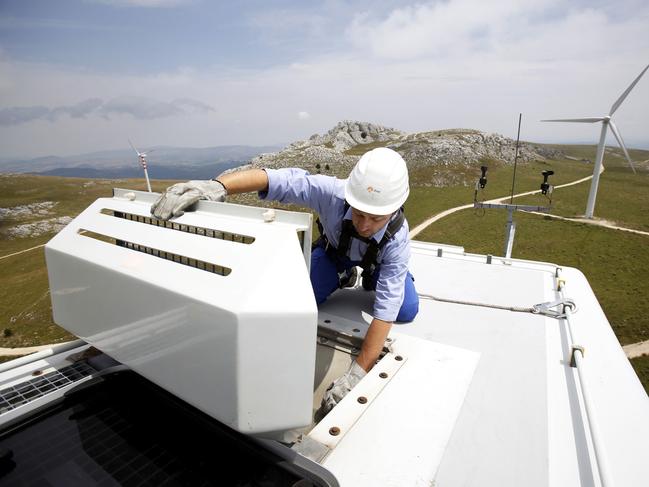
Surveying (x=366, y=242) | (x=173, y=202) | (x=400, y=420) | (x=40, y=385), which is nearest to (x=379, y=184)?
(x=366, y=242)

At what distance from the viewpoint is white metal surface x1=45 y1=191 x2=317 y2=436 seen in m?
1.43

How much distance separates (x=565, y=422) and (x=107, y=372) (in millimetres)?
2724

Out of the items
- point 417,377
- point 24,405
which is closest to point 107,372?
point 24,405

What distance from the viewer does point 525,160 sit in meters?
54.1

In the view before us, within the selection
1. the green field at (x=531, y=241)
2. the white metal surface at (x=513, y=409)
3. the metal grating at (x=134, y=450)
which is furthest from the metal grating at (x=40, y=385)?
the green field at (x=531, y=241)

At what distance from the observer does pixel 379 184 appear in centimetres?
266

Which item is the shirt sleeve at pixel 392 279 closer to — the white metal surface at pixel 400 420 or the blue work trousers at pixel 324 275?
the white metal surface at pixel 400 420

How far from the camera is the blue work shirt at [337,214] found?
3.01 metres

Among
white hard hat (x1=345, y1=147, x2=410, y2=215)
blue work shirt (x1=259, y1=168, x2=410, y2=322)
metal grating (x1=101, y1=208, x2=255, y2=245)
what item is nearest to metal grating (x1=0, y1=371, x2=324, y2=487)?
metal grating (x1=101, y1=208, x2=255, y2=245)

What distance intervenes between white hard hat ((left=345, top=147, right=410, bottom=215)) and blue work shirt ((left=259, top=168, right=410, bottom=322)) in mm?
365

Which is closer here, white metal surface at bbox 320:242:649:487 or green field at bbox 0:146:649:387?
white metal surface at bbox 320:242:649:487

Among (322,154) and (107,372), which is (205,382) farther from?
(322,154)

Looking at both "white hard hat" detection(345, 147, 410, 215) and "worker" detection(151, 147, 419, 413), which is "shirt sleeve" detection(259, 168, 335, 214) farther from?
"white hard hat" detection(345, 147, 410, 215)

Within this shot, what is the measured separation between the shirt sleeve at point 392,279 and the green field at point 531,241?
11535mm
